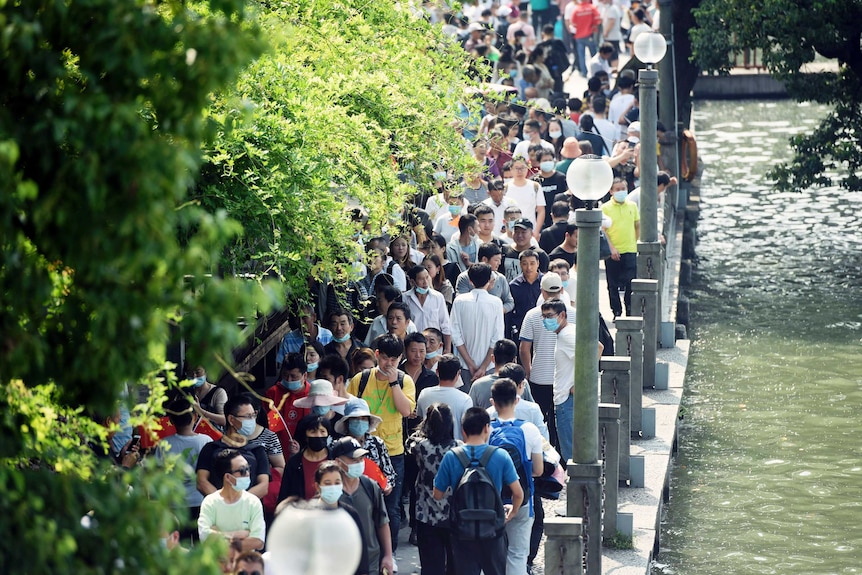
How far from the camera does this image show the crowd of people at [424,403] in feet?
28.7

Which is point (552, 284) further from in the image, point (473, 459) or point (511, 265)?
point (473, 459)

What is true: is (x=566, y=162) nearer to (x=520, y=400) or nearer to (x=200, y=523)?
(x=520, y=400)

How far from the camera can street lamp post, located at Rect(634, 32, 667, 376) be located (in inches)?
583

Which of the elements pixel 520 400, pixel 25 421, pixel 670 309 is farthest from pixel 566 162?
pixel 25 421

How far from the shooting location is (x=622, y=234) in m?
16.2

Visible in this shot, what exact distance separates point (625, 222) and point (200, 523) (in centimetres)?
863

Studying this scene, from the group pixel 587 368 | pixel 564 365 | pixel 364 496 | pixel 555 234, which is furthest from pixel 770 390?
pixel 364 496

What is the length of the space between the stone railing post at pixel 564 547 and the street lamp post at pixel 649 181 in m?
5.87

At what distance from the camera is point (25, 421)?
209 inches

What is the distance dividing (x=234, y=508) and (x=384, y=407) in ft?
7.08

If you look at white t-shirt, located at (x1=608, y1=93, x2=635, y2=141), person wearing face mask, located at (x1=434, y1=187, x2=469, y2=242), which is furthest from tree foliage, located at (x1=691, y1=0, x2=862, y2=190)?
person wearing face mask, located at (x1=434, y1=187, x2=469, y2=242)

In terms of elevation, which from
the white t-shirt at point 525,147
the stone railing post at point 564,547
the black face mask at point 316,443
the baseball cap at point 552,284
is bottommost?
the stone railing post at point 564,547

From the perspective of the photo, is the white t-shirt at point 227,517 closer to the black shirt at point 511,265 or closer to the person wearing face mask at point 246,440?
the person wearing face mask at point 246,440

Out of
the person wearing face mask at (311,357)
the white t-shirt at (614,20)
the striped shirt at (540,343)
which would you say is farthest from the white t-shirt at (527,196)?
the white t-shirt at (614,20)
